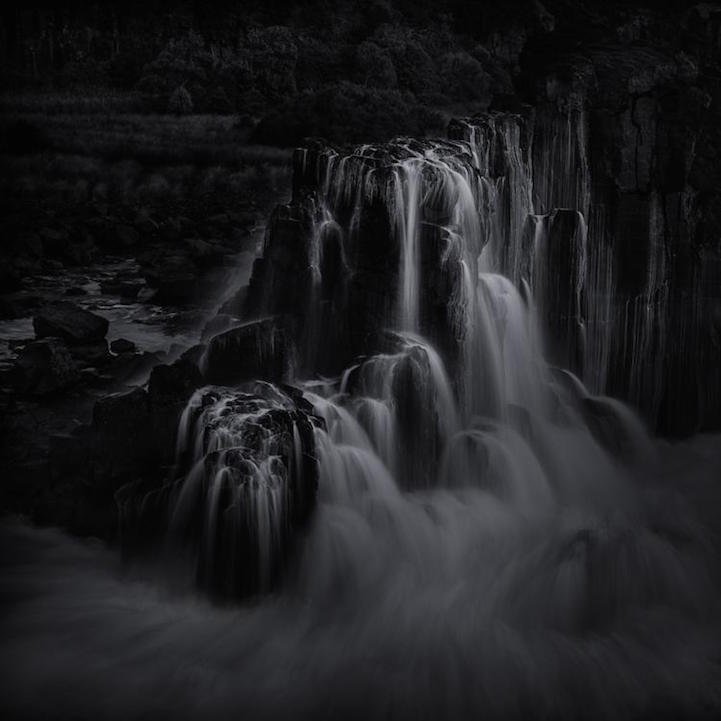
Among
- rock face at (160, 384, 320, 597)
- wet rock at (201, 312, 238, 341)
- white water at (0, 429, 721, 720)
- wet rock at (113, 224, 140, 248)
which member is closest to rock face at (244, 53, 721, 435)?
wet rock at (201, 312, 238, 341)

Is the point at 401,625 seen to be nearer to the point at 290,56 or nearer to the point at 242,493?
the point at 242,493

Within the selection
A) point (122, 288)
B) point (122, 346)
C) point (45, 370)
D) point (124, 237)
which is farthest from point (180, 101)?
point (45, 370)

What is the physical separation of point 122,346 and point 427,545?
47.5 ft

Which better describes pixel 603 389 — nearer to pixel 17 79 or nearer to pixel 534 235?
pixel 534 235

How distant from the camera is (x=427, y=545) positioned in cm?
1802

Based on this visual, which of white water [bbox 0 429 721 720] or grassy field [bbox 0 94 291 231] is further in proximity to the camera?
grassy field [bbox 0 94 291 231]

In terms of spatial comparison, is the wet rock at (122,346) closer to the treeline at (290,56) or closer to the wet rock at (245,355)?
the wet rock at (245,355)

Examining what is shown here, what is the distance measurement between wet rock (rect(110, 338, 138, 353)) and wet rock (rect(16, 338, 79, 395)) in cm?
227

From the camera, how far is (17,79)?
131 ft

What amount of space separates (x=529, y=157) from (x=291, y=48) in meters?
25.0

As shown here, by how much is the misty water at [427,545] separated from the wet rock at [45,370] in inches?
265

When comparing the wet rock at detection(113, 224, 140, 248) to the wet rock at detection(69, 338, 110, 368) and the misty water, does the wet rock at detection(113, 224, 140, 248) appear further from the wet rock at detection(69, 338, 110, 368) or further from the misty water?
the misty water

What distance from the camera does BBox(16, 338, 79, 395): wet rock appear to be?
2465 centimetres

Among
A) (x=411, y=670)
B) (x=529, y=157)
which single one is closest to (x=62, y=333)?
(x=529, y=157)
